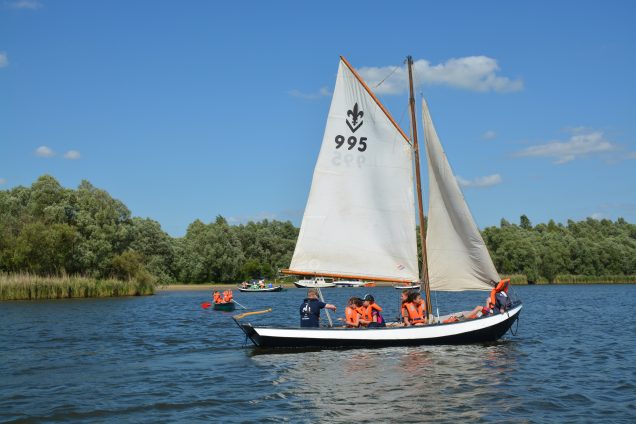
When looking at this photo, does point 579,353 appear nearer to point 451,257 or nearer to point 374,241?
point 451,257

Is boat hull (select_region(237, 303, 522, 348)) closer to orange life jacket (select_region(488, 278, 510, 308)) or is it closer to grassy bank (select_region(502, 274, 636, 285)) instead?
orange life jacket (select_region(488, 278, 510, 308))

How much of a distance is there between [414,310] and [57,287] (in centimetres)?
5312

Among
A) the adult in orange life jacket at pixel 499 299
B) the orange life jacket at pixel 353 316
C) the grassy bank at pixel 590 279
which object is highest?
the grassy bank at pixel 590 279

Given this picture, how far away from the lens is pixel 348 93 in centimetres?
2742

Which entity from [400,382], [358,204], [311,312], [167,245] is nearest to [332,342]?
[311,312]

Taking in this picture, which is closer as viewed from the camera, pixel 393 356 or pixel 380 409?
pixel 380 409

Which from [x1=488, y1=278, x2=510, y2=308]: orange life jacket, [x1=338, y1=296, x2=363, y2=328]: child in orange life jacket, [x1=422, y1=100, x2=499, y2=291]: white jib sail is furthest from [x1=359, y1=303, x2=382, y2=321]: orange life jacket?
[x1=488, y1=278, x2=510, y2=308]: orange life jacket

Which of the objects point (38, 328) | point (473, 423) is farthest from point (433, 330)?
point (38, 328)

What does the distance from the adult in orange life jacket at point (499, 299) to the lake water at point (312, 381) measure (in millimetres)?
1639

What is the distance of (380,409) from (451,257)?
1213 centimetres

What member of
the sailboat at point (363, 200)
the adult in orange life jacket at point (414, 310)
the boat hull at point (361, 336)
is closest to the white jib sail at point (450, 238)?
the sailboat at point (363, 200)

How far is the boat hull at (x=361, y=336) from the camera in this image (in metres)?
26.1

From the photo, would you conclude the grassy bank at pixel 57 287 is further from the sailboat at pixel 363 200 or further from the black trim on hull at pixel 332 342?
the sailboat at pixel 363 200

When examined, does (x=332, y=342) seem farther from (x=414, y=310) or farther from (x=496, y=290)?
(x=496, y=290)
